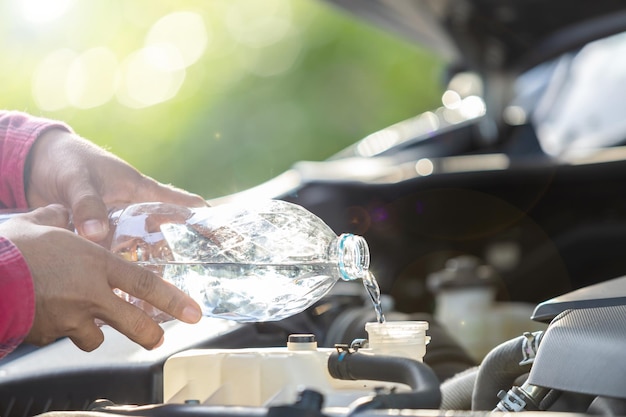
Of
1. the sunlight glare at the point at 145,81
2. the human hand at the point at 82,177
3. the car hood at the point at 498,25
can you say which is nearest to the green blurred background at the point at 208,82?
the sunlight glare at the point at 145,81

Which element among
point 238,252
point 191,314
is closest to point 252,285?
point 238,252

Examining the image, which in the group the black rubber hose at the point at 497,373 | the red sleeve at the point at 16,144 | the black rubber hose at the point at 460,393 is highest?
the red sleeve at the point at 16,144

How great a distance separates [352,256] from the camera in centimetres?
129

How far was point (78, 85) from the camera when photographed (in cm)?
1752

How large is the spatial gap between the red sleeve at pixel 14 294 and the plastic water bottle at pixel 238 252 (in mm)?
488

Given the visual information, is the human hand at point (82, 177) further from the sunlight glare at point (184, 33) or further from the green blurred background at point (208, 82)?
the sunlight glare at point (184, 33)

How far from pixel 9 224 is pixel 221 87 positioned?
17511mm

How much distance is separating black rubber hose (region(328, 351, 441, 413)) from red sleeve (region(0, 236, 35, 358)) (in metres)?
0.36

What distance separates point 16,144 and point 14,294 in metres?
0.64

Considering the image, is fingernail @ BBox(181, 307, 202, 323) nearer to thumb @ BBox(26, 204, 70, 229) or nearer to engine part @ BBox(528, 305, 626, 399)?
thumb @ BBox(26, 204, 70, 229)

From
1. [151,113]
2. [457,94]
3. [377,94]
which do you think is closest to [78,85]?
[151,113]

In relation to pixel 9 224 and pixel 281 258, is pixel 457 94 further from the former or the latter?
pixel 9 224

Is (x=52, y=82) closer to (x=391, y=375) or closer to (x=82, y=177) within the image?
(x=82, y=177)

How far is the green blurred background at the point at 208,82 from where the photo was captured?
55.5 feet
